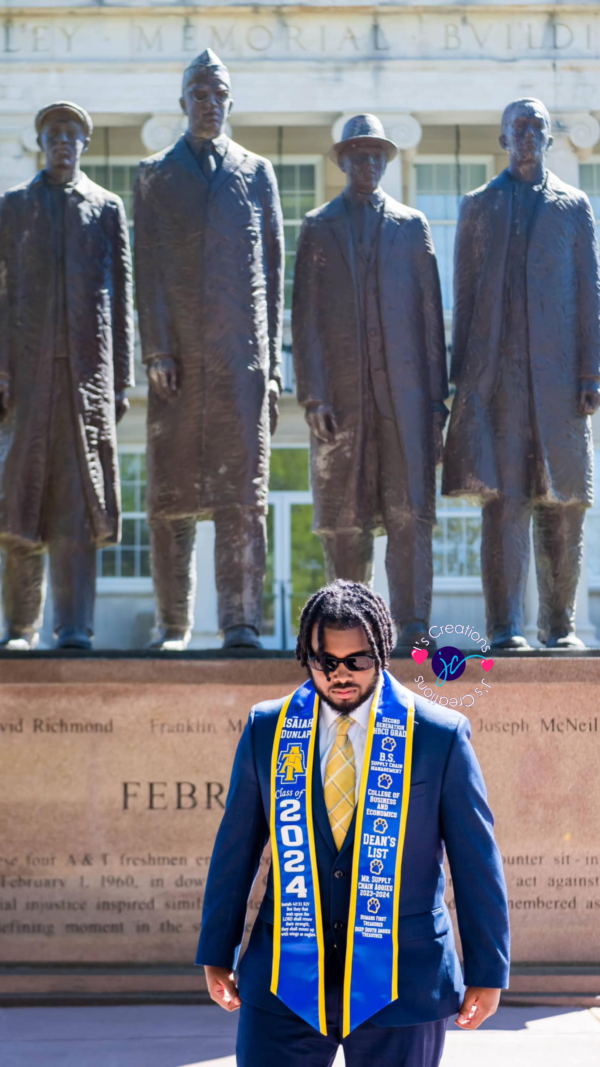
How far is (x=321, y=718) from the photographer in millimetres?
3146

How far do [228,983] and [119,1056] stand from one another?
1833 millimetres

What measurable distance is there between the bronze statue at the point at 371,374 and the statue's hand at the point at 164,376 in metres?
0.60

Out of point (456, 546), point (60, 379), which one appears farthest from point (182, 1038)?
point (456, 546)

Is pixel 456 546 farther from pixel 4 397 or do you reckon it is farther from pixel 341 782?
pixel 341 782

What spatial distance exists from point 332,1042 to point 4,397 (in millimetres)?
4514

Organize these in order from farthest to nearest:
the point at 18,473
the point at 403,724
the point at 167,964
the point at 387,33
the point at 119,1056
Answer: the point at 387,33, the point at 18,473, the point at 167,964, the point at 119,1056, the point at 403,724

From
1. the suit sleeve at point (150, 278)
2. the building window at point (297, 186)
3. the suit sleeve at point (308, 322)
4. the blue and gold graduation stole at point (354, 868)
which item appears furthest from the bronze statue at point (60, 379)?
the building window at point (297, 186)

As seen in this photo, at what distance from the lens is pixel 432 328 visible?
704 cm

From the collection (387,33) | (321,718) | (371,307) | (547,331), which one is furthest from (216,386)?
(387,33)

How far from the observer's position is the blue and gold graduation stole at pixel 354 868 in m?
2.94

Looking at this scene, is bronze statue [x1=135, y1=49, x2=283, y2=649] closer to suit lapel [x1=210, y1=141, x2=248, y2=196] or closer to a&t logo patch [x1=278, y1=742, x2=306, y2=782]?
suit lapel [x1=210, y1=141, x2=248, y2=196]

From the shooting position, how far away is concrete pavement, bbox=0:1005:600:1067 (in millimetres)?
4680

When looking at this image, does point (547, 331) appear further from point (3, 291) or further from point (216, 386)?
point (3, 291)

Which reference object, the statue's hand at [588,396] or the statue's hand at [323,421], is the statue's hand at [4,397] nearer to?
the statue's hand at [323,421]
